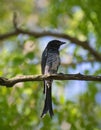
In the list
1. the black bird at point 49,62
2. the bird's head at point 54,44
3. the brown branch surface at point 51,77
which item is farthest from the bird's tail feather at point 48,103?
the bird's head at point 54,44

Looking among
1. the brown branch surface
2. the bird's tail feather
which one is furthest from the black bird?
the brown branch surface

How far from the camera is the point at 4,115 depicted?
22.7 ft

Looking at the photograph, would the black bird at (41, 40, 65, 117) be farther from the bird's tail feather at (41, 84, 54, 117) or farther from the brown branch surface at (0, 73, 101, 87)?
the brown branch surface at (0, 73, 101, 87)

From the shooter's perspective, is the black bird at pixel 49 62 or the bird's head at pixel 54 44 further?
the bird's head at pixel 54 44

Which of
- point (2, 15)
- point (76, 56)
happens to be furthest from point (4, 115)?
point (2, 15)

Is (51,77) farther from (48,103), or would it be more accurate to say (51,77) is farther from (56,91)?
(56,91)

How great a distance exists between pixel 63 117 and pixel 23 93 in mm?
979

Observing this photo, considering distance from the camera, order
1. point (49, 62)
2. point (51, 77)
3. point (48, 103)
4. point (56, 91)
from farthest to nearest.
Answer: point (56, 91)
point (49, 62)
point (48, 103)
point (51, 77)

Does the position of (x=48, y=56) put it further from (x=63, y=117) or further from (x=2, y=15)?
(x=2, y=15)

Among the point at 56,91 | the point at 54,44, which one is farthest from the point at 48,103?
the point at 56,91

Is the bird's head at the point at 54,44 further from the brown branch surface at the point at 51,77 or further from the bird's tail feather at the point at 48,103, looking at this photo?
the brown branch surface at the point at 51,77

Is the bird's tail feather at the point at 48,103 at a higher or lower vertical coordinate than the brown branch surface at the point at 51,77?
lower

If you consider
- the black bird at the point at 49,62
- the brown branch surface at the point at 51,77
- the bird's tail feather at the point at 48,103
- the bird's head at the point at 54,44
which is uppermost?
the bird's head at the point at 54,44

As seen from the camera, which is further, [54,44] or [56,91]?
[56,91]
